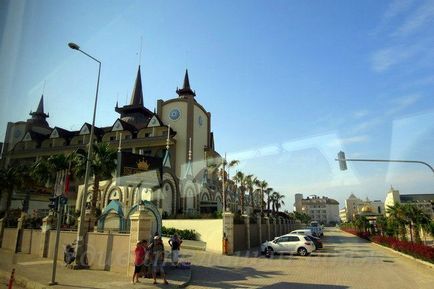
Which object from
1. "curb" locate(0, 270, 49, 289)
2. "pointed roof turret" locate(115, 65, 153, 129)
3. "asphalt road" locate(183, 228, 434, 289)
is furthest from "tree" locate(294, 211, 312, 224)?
"curb" locate(0, 270, 49, 289)

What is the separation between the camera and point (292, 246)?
24531 mm

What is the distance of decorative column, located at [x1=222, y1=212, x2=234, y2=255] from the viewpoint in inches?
999

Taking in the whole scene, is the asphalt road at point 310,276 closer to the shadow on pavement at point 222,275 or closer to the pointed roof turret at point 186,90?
the shadow on pavement at point 222,275

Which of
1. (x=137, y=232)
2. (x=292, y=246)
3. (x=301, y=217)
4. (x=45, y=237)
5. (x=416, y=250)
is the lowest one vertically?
(x=292, y=246)

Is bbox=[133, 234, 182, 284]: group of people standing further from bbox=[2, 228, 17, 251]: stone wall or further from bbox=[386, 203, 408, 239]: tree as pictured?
bbox=[386, 203, 408, 239]: tree

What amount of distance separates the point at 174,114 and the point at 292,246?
40.6m

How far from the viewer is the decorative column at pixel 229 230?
25375mm

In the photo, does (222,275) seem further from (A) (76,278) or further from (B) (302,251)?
(B) (302,251)

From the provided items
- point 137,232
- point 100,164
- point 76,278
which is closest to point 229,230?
point 137,232

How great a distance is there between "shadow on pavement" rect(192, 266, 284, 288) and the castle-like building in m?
20.8

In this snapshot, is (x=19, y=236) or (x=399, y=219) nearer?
(x=19, y=236)

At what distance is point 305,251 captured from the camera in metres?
24.0

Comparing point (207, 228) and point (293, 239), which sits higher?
point (207, 228)

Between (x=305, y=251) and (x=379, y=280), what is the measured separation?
10158mm
